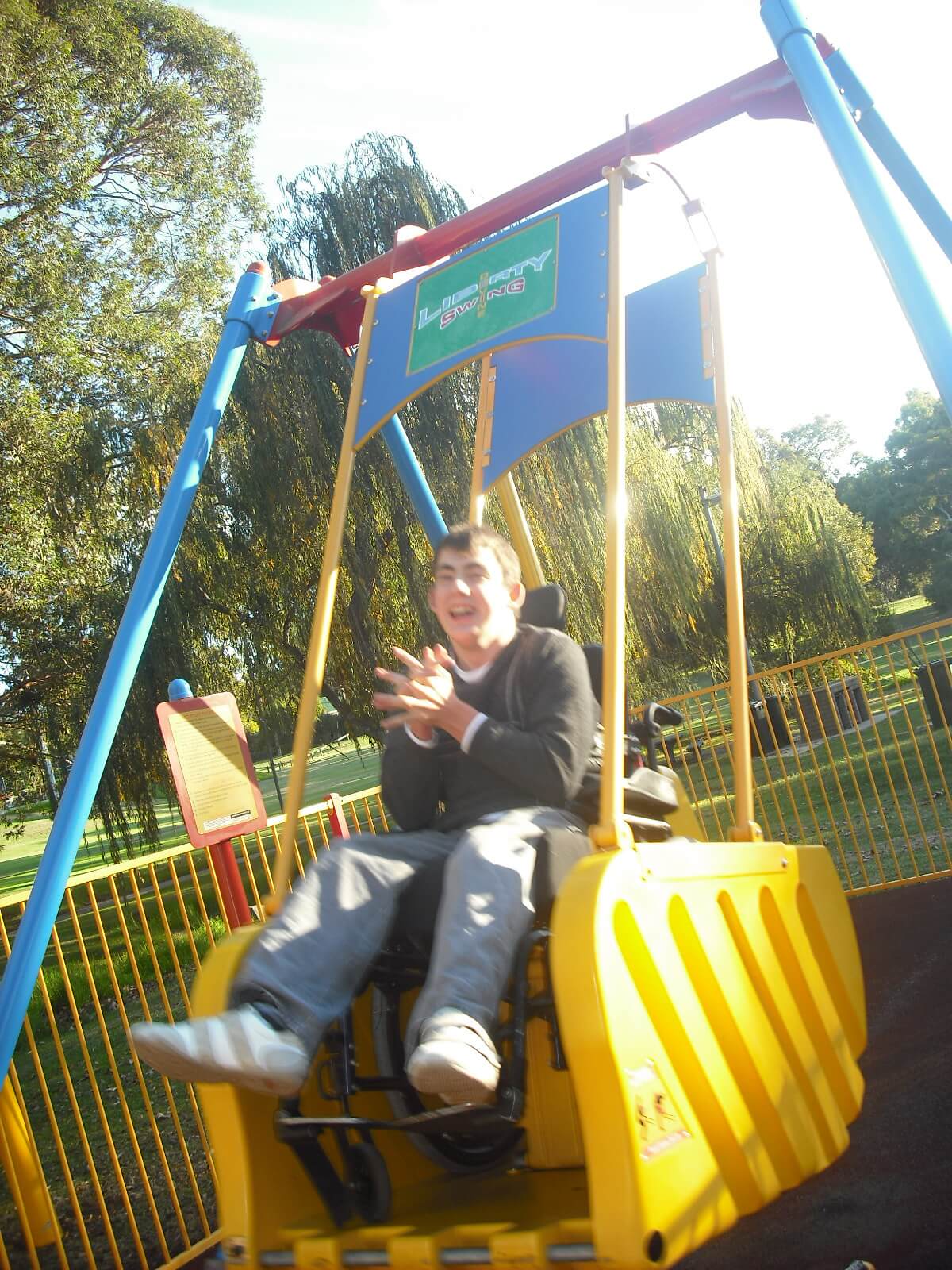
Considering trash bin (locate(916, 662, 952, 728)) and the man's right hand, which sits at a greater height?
the man's right hand

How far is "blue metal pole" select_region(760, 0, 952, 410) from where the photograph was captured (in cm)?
302

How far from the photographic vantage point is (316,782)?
36594 millimetres

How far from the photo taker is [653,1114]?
1.83 metres

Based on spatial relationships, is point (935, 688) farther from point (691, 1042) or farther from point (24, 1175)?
point (24, 1175)

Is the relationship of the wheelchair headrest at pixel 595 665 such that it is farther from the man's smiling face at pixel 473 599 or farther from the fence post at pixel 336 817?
the fence post at pixel 336 817

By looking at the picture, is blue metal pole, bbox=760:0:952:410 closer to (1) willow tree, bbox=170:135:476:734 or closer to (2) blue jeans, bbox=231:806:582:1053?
(2) blue jeans, bbox=231:806:582:1053

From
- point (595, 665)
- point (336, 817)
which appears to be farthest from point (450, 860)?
point (336, 817)

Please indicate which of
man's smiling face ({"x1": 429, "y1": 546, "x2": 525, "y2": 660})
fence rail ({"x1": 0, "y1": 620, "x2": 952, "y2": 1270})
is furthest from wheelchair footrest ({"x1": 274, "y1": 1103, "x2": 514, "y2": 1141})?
fence rail ({"x1": 0, "y1": 620, "x2": 952, "y2": 1270})

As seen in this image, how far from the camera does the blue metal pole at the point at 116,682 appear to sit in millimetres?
3080

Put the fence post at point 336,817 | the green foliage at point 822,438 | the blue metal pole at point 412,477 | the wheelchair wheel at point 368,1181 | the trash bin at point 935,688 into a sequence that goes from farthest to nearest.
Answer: the green foliage at point 822,438, the trash bin at point 935,688, the fence post at point 336,817, the blue metal pole at point 412,477, the wheelchair wheel at point 368,1181

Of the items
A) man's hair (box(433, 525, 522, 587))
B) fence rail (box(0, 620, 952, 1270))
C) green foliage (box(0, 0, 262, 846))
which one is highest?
green foliage (box(0, 0, 262, 846))

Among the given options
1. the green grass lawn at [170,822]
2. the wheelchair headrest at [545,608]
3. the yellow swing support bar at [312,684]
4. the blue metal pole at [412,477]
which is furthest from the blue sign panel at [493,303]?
the green grass lawn at [170,822]

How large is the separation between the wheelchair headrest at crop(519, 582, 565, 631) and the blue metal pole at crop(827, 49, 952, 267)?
172cm

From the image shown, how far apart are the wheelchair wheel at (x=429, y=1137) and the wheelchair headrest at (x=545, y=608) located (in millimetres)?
1174
